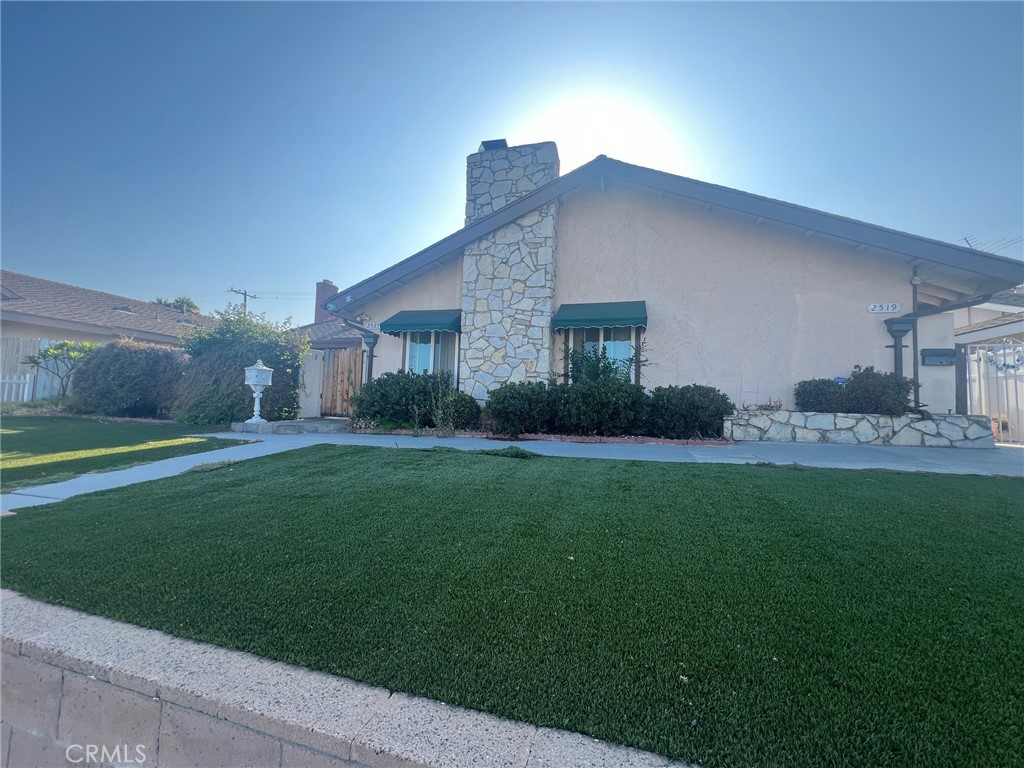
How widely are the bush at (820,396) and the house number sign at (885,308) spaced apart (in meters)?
1.96

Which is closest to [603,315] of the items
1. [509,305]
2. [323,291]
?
[509,305]

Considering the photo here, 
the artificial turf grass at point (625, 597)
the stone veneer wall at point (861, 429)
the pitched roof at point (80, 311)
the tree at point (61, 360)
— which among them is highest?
the pitched roof at point (80, 311)

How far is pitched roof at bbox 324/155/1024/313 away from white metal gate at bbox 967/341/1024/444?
1999 mm

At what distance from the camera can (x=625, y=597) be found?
7.06ft

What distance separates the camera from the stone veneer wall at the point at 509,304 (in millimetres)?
10422

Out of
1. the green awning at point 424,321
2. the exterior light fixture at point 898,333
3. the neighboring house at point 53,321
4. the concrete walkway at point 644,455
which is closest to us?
the concrete walkway at point 644,455

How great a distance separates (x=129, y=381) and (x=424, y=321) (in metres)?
8.46

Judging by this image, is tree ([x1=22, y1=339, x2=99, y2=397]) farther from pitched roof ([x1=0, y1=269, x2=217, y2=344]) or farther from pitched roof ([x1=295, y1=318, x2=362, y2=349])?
pitched roof ([x1=295, y1=318, x2=362, y2=349])

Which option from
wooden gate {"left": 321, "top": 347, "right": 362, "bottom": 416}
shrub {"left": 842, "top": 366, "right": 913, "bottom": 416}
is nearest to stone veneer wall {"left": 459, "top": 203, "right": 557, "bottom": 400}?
wooden gate {"left": 321, "top": 347, "right": 362, "bottom": 416}

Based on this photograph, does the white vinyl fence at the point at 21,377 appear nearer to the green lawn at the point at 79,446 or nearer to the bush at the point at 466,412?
the green lawn at the point at 79,446

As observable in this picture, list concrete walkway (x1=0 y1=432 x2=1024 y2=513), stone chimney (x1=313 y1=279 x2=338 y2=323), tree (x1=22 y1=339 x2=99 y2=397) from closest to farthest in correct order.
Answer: concrete walkway (x1=0 y1=432 x2=1024 y2=513) < tree (x1=22 y1=339 x2=99 y2=397) < stone chimney (x1=313 y1=279 x2=338 y2=323)

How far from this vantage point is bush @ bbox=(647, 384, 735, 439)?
Answer: 27.8 ft

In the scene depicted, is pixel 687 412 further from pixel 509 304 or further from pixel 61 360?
pixel 61 360

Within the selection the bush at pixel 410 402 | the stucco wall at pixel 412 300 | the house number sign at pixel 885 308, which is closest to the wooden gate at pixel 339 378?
the stucco wall at pixel 412 300
